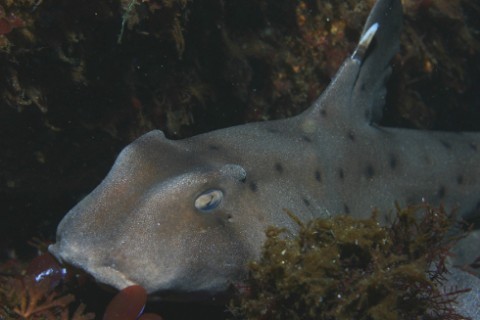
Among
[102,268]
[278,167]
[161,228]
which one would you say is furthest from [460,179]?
[102,268]

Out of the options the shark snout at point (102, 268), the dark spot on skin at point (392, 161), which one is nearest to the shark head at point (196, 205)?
the shark snout at point (102, 268)

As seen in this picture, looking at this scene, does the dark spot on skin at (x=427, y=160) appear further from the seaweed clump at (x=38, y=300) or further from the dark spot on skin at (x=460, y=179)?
the seaweed clump at (x=38, y=300)

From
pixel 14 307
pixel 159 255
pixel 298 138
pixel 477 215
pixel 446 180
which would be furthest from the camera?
pixel 477 215

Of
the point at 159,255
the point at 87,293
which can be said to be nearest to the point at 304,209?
the point at 159,255

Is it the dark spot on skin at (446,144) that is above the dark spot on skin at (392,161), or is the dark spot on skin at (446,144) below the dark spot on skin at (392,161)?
below

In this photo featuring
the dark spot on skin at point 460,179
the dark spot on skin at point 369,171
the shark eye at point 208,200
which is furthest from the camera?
the dark spot on skin at point 460,179

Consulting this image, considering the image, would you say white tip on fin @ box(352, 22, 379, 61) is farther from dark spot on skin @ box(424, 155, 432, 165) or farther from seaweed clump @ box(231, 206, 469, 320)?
seaweed clump @ box(231, 206, 469, 320)

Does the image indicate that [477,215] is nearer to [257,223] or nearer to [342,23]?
[342,23]
